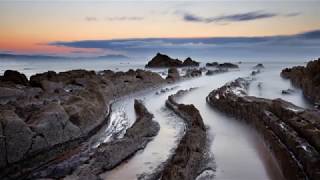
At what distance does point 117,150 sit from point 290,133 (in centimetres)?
543

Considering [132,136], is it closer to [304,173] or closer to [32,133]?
[32,133]

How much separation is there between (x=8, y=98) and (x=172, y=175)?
1066cm

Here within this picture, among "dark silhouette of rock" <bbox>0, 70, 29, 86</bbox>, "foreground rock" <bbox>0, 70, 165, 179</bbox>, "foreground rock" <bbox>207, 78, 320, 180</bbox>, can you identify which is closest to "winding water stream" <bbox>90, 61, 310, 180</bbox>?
"foreground rock" <bbox>207, 78, 320, 180</bbox>

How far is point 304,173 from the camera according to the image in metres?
10.3

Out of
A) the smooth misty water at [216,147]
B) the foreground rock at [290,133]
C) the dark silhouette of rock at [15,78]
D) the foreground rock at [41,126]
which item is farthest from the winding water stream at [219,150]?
the dark silhouette of rock at [15,78]

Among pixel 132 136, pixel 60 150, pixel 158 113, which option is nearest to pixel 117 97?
pixel 158 113

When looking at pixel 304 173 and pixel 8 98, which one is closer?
pixel 304 173

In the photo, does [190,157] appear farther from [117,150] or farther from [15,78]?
[15,78]

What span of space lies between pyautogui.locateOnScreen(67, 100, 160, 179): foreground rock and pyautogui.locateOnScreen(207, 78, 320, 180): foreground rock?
4363 millimetres

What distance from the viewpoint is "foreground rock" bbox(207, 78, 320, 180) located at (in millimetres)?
10452

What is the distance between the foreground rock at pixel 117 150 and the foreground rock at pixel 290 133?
436 cm

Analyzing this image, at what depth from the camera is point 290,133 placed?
1240 cm

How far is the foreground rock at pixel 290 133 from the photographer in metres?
10.5

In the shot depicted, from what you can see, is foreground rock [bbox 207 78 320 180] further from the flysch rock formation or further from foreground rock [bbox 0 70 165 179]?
foreground rock [bbox 0 70 165 179]
